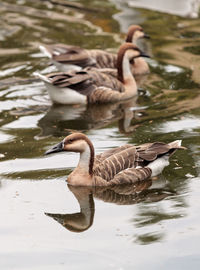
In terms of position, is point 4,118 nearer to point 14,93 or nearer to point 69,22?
point 14,93

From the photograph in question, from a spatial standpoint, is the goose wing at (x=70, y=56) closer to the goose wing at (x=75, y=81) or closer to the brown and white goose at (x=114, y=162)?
the goose wing at (x=75, y=81)

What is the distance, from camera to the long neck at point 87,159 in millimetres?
9773

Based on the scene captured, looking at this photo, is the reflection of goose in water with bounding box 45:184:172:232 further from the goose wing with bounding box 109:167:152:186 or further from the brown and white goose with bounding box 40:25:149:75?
the brown and white goose with bounding box 40:25:149:75

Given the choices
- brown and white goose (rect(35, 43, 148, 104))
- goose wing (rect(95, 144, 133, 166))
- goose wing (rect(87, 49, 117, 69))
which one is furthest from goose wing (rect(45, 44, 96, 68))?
goose wing (rect(95, 144, 133, 166))

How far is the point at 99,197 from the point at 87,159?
0.57m

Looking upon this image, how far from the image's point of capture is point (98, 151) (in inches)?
435

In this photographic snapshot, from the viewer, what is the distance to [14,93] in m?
14.6

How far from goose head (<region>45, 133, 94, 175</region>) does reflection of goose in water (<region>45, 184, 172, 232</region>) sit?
1.17 ft

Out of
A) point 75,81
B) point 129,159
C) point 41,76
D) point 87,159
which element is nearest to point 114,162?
point 129,159

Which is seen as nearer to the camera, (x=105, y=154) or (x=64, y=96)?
(x=105, y=154)

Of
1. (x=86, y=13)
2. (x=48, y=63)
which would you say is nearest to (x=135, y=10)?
(x=86, y=13)

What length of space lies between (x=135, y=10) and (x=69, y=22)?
2.09 m

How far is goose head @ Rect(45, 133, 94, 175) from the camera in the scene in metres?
9.75

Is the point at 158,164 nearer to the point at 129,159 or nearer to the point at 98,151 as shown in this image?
the point at 129,159
